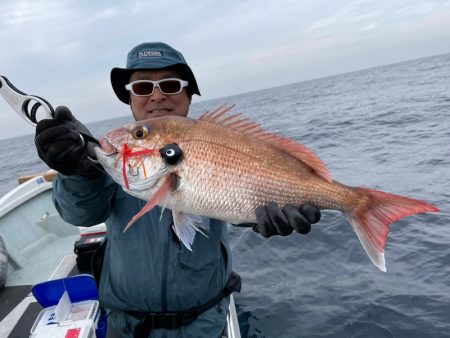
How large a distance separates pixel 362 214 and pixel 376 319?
3.09 metres

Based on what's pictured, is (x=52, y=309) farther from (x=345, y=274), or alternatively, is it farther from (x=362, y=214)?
(x=345, y=274)

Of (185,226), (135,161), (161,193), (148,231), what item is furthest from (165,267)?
(135,161)

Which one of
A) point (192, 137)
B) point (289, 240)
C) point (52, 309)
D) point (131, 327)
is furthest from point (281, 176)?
point (289, 240)

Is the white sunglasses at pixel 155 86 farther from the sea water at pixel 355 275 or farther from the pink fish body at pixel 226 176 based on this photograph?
the sea water at pixel 355 275

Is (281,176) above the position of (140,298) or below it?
above

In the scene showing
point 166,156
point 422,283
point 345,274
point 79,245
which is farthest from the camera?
point 345,274

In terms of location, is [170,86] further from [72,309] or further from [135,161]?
[72,309]

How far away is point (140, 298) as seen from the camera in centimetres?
271

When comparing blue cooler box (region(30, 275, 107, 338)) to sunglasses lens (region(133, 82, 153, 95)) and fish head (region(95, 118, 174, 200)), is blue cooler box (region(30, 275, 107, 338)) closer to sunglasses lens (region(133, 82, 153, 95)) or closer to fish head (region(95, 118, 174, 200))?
fish head (region(95, 118, 174, 200))

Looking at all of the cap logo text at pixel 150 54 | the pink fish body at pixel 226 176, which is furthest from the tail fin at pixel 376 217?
the cap logo text at pixel 150 54

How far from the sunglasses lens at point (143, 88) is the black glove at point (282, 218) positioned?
153 centimetres

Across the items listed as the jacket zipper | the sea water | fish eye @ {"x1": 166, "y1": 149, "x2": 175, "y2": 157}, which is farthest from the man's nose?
the sea water

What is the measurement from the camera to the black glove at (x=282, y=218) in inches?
93.0

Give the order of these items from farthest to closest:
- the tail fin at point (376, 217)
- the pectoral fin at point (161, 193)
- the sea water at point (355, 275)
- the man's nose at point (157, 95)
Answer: the sea water at point (355, 275), the man's nose at point (157, 95), the tail fin at point (376, 217), the pectoral fin at point (161, 193)
